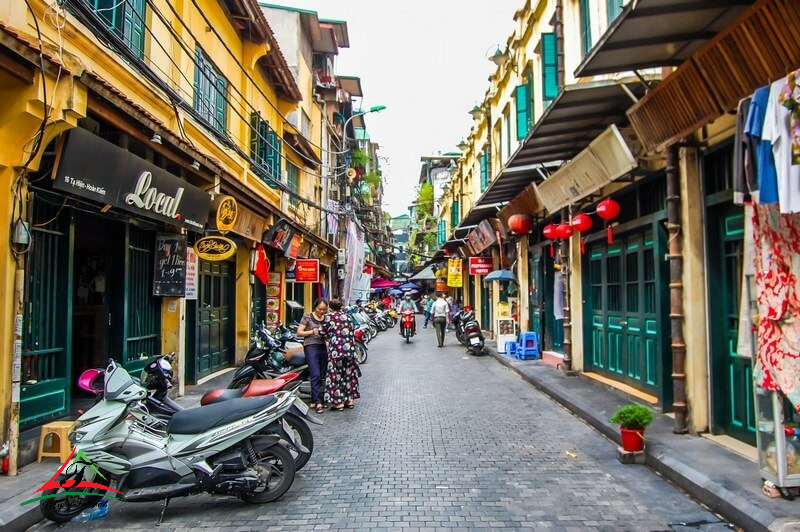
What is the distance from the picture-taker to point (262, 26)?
43.6ft

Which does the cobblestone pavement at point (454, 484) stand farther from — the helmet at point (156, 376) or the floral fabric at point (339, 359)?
the helmet at point (156, 376)

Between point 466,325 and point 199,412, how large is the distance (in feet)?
43.4

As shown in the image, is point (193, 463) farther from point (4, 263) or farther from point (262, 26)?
point (262, 26)

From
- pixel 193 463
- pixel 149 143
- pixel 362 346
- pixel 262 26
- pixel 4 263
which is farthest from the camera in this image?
pixel 362 346

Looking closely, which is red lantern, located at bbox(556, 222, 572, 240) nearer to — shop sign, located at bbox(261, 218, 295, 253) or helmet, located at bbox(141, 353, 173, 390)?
shop sign, located at bbox(261, 218, 295, 253)

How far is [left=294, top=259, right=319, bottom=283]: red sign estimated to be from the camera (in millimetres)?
18469

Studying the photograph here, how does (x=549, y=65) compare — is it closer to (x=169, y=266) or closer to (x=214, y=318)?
(x=169, y=266)

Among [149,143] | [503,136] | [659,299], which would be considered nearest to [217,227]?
[149,143]

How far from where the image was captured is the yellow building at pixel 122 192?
541 centimetres

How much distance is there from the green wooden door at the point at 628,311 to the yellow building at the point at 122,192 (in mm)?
6593

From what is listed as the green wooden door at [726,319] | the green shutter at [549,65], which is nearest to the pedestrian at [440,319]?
the green shutter at [549,65]

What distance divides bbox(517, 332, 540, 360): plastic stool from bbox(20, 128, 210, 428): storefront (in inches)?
336

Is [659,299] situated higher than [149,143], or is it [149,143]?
[149,143]

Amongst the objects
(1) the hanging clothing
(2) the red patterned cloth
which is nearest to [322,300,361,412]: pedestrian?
(2) the red patterned cloth
